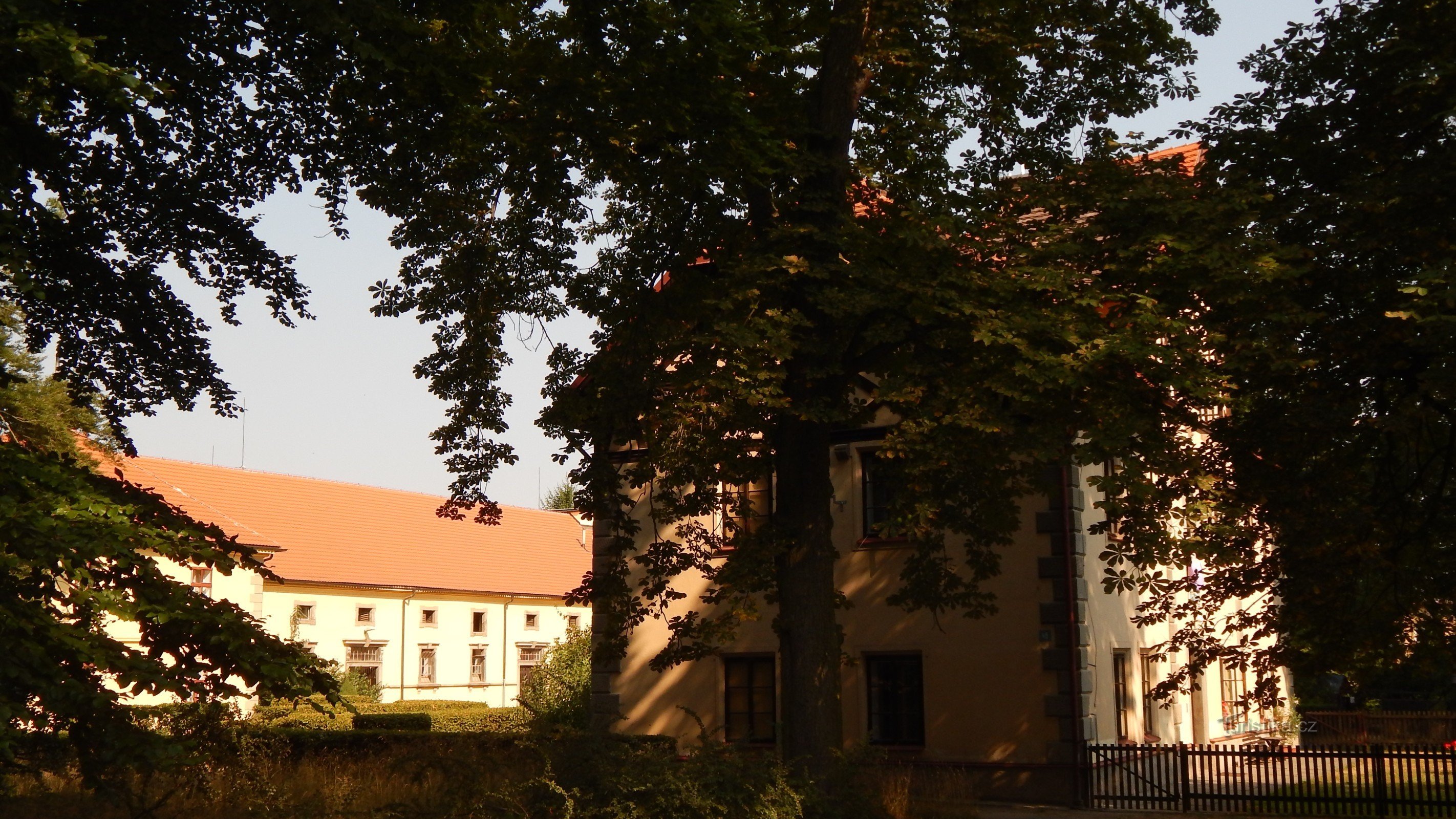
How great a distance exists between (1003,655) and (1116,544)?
21.8 ft

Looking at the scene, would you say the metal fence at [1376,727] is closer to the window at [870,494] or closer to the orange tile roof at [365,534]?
the window at [870,494]

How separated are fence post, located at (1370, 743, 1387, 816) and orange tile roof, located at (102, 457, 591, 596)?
2631 cm

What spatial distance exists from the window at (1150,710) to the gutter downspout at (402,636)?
2951 centimetres

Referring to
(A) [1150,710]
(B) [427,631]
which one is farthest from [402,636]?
(A) [1150,710]

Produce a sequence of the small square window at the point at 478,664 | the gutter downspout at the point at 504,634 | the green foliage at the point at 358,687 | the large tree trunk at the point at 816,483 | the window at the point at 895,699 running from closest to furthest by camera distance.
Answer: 1. the large tree trunk at the point at 816,483
2. the window at the point at 895,699
3. the green foliage at the point at 358,687
4. the small square window at the point at 478,664
5. the gutter downspout at the point at 504,634

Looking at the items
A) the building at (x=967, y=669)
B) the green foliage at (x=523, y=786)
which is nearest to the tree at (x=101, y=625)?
the green foliage at (x=523, y=786)

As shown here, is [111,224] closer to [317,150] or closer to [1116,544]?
[317,150]

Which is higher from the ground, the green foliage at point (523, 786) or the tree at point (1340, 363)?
the tree at point (1340, 363)

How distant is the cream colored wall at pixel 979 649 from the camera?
1980cm

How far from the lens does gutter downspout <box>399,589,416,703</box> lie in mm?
46144

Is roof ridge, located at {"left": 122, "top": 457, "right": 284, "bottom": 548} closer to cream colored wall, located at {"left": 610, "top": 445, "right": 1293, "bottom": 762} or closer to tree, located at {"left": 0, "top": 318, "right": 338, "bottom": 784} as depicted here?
cream colored wall, located at {"left": 610, "top": 445, "right": 1293, "bottom": 762}

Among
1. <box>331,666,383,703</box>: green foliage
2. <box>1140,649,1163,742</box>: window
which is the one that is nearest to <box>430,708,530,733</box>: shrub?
<box>331,666,383,703</box>: green foliage

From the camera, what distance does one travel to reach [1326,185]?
14750 millimetres

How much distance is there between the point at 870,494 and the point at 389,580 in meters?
28.8
